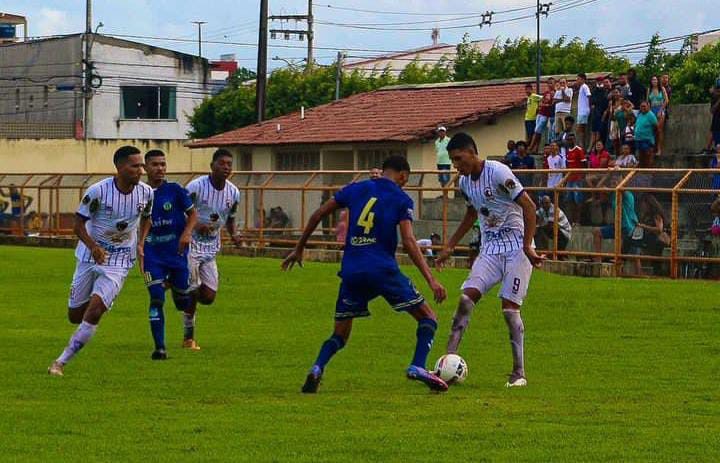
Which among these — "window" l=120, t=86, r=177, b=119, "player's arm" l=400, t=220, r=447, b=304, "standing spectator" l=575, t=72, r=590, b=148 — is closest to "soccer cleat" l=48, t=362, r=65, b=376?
"player's arm" l=400, t=220, r=447, b=304

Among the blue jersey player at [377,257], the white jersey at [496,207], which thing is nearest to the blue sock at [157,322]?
the blue jersey player at [377,257]

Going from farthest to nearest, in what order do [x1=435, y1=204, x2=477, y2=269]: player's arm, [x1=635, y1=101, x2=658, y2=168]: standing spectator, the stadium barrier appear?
[x1=635, y1=101, x2=658, y2=168]: standing spectator < the stadium barrier < [x1=435, y1=204, x2=477, y2=269]: player's arm

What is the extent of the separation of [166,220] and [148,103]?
72451 millimetres

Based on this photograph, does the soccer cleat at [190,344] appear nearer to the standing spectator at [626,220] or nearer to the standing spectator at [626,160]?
the standing spectator at [626,220]

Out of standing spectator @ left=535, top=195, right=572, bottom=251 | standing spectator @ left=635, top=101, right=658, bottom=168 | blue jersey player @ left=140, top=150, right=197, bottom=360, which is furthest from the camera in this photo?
standing spectator @ left=635, top=101, right=658, bottom=168

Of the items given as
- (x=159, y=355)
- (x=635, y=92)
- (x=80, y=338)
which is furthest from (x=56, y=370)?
(x=635, y=92)

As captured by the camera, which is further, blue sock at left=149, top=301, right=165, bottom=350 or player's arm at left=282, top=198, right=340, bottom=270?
blue sock at left=149, top=301, right=165, bottom=350

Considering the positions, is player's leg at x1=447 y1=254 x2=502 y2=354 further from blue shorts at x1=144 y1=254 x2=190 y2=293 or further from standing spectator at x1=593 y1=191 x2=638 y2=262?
standing spectator at x1=593 y1=191 x2=638 y2=262

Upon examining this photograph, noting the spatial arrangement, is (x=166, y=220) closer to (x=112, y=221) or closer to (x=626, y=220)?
(x=112, y=221)

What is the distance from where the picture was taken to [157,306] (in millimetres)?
16062

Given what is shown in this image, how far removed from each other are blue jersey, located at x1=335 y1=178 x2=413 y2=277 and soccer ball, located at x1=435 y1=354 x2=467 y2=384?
3.81 ft

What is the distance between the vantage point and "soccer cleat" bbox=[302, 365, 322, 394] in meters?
12.8

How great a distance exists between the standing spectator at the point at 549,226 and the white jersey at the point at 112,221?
17303 millimetres

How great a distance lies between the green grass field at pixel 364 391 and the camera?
10016 mm
